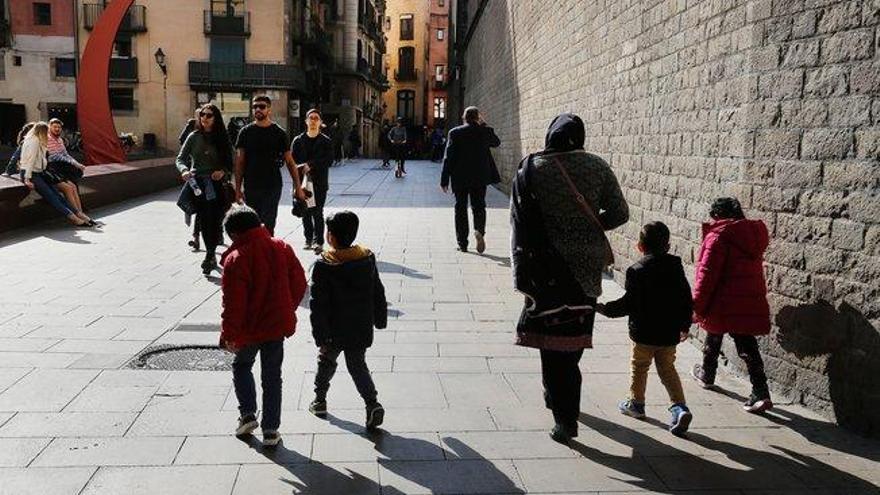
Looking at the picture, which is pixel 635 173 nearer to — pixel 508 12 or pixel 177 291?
pixel 177 291

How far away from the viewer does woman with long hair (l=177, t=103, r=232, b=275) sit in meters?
8.62

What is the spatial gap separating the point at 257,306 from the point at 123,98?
137 feet

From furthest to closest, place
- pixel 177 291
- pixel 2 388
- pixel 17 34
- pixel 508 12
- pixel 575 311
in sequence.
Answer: pixel 17 34
pixel 508 12
pixel 177 291
pixel 2 388
pixel 575 311

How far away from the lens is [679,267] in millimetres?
4398

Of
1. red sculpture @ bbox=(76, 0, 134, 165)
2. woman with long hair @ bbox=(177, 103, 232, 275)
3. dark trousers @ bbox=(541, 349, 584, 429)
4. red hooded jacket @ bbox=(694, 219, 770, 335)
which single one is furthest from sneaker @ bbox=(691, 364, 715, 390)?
red sculpture @ bbox=(76, 0, 134, 165)

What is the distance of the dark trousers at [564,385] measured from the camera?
4.26m

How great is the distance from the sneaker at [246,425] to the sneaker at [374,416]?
60 centimetres

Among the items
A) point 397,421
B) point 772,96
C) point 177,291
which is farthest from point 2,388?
point 772,96

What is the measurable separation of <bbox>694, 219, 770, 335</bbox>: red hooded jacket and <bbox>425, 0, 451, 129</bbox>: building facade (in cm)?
6689

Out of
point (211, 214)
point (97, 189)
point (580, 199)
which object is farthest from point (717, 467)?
point (97, 189)

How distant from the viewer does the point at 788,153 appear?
4.98m

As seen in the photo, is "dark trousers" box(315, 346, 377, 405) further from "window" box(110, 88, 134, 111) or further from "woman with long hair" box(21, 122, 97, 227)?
"window" box(110, 88, 134, 111)

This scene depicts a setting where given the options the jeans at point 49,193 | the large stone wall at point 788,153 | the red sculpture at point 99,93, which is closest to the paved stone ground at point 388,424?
the large stone wall at point 788,153

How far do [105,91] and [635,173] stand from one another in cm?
1518
